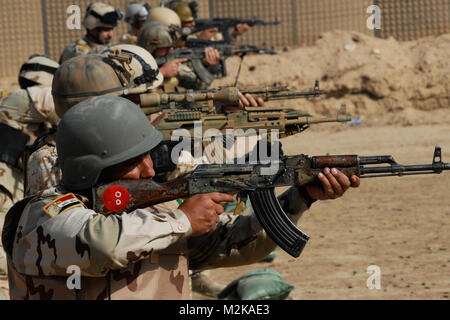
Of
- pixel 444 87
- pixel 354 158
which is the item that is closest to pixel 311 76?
pixel 444 87

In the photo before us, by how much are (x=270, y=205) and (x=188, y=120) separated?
2.28 meters

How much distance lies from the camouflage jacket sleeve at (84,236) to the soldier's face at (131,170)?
0.21 m

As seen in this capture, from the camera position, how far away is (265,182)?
3396 mm

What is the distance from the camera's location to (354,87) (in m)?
17.6

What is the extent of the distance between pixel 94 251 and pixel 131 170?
0.48 meters

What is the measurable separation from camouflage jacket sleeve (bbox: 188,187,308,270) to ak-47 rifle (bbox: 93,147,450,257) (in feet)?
0.33

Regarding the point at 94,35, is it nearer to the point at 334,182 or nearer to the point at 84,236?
the point at 334,182

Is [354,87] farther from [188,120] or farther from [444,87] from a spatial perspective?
[188,120]

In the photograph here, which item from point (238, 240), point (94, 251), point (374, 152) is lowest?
point (374, 152)

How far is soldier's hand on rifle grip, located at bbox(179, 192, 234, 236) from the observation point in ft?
9.87

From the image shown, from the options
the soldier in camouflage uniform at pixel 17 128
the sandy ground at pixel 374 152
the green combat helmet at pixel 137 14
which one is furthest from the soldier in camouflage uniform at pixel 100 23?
the soldier in camouflage uniform at pixel 17 128

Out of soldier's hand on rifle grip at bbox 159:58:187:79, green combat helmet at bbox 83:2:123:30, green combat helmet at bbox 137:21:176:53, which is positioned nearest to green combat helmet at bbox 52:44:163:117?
soldier's hand on rifle grip at bbox 159:58:187:79

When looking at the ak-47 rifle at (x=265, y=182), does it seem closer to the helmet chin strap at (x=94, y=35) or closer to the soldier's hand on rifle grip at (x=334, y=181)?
the soldier's hand on rifle grip at (x=334, y=181)

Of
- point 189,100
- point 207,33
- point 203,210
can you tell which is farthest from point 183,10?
point 203,210
